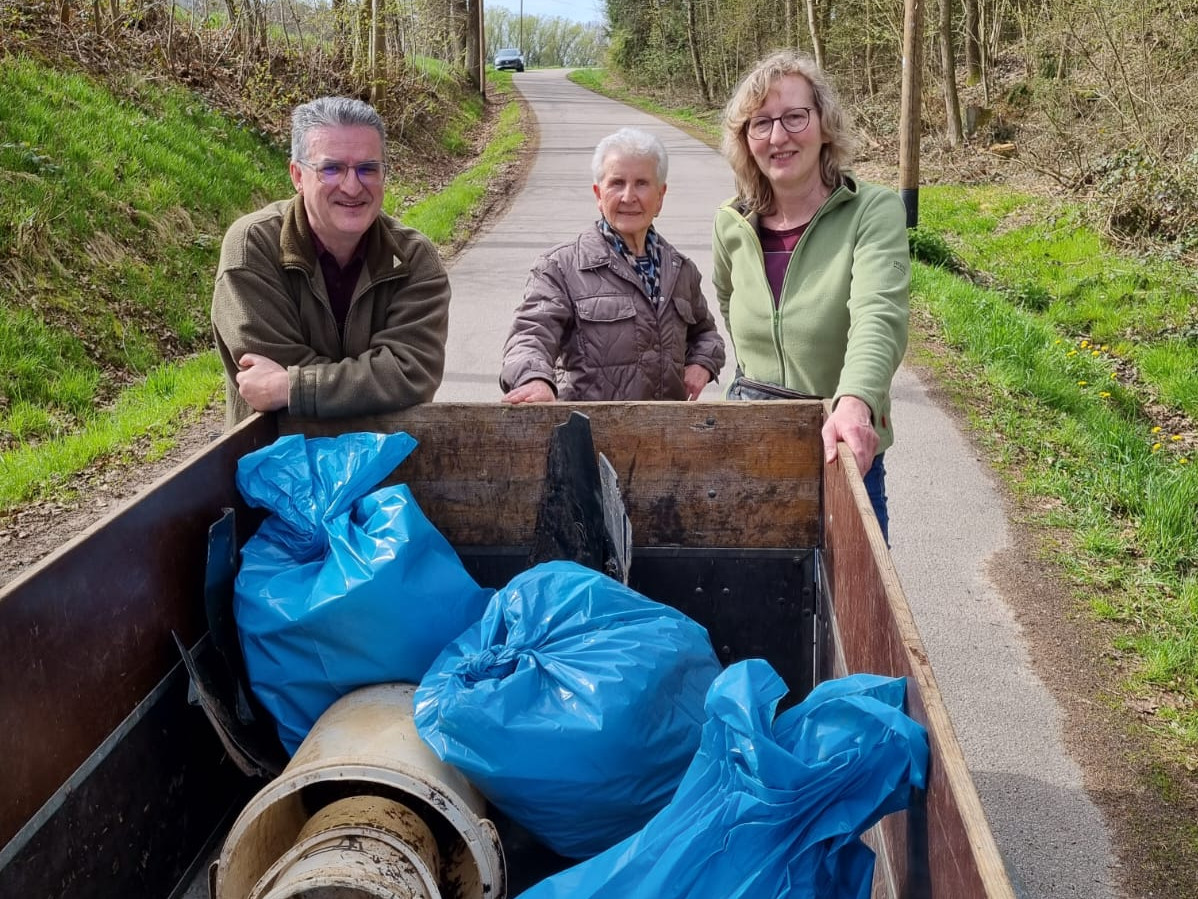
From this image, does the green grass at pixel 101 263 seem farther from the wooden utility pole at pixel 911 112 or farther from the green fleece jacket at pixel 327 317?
the wooden utility pole at pixel 911 112

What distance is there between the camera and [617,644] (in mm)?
2049

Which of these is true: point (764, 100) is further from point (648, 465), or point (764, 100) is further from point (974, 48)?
point (974, 48)

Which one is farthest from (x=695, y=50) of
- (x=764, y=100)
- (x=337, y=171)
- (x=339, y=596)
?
(x=339, y=596)

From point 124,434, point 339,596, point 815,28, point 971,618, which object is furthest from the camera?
point 815,28

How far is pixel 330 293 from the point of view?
3.06 meters

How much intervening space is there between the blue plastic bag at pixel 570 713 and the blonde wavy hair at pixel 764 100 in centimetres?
143

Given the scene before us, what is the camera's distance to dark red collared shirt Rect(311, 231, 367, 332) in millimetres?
3049

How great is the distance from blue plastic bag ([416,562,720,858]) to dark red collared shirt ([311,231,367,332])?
1.27 metres

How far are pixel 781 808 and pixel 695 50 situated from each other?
124 feet

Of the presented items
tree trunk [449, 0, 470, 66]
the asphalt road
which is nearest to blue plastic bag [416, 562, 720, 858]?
the asphalt road

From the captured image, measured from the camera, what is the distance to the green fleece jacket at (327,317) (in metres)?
2.82

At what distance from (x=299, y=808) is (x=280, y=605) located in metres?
0.45

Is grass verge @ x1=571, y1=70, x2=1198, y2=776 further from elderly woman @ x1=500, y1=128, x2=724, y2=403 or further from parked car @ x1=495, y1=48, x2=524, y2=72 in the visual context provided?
parked car @ x1=495, y1=48, x2=524, y2=72

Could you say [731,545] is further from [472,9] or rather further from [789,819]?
[472,9]
